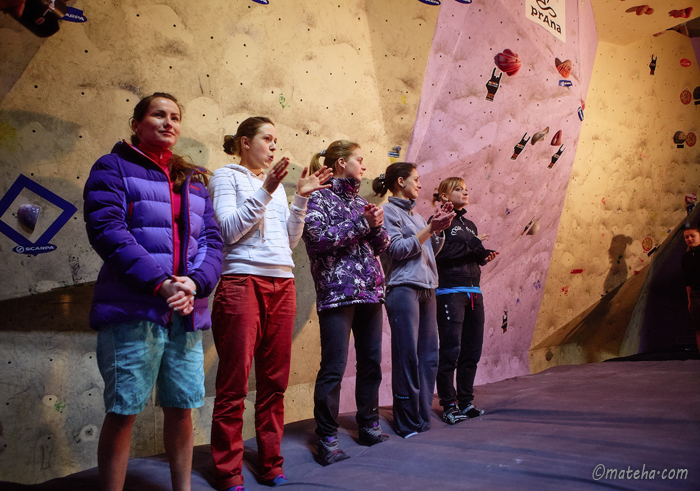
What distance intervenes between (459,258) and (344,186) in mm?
956

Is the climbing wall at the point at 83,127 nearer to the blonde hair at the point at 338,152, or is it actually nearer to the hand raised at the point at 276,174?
the blonde hair at the point at 338,152

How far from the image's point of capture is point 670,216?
17.2 ft

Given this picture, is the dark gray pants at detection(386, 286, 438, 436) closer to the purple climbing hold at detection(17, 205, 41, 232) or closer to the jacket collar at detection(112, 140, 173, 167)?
the jacket collar at detection(112, 140, 173, 167)

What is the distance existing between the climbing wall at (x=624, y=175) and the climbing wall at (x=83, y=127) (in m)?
2.78

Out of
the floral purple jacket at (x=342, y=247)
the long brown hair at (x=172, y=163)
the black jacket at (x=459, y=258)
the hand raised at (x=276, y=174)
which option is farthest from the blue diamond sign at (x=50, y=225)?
the black jacket at (x=459, y=258)

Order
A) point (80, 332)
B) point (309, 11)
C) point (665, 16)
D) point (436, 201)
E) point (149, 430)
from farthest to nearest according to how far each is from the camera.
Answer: point (665, 16)
point (436, 201)
point (309, 11)
point (149, 430)
point (80, 332)

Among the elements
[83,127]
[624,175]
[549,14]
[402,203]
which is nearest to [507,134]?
[549,14]

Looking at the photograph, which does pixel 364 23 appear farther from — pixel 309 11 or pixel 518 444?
pixel 518 444

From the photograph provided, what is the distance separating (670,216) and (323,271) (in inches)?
182

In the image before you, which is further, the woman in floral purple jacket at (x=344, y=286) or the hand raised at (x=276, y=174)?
the woman in floral purple jacket at (x=344, y=286)

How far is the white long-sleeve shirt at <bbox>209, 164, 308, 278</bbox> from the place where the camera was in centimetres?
181

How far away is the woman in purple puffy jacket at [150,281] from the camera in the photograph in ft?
4.59

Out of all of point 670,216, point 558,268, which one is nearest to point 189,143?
point 558,268

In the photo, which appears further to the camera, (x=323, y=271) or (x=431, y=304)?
(x=431, y=304)
